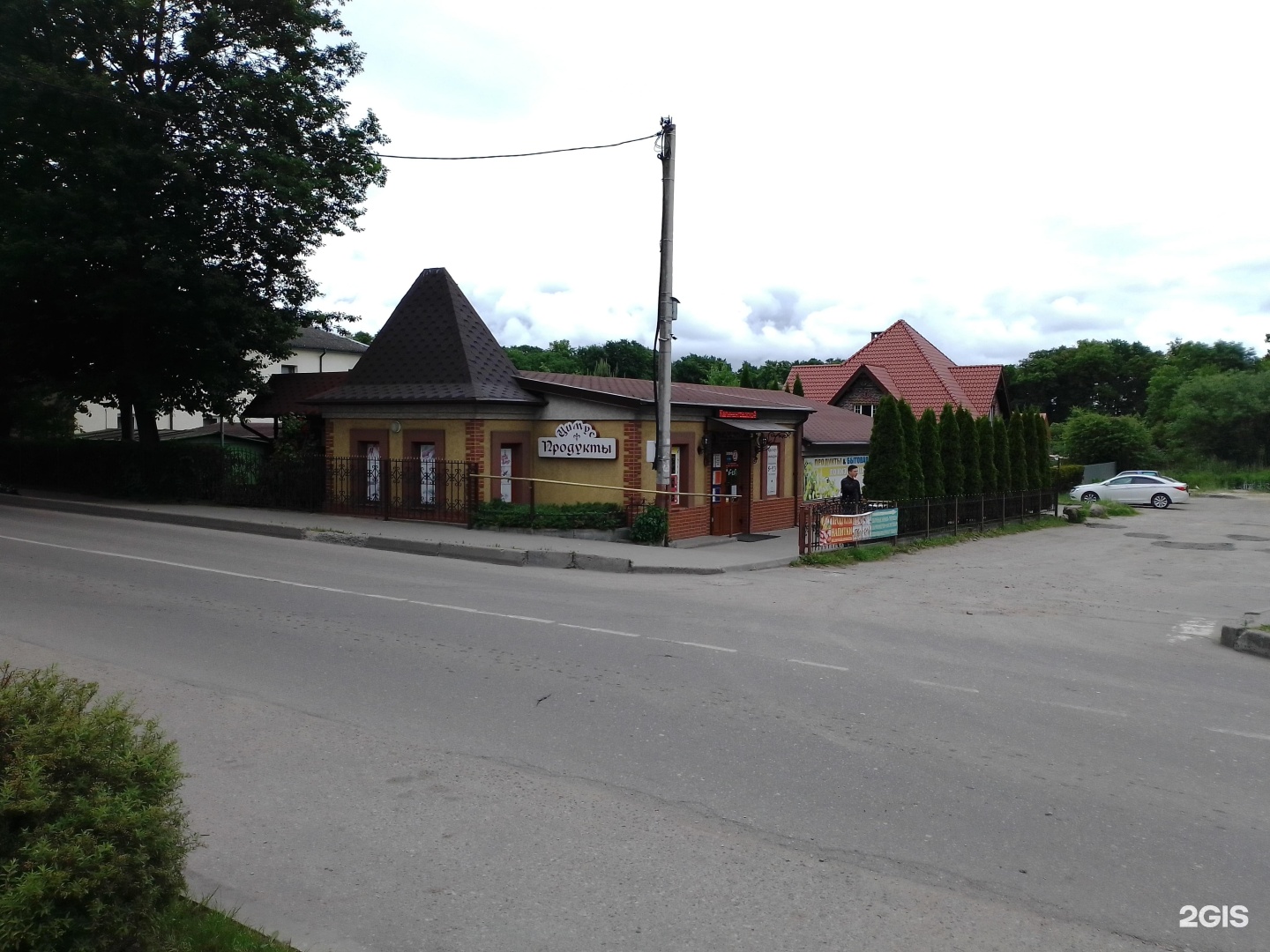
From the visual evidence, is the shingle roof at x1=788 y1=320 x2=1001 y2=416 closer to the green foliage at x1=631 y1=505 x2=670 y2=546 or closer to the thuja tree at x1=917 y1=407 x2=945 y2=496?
the thuja tree at x1=917 y1=407 x2=945 y2=496

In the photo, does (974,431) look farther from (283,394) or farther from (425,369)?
(283,394)

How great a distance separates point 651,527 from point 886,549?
540cm

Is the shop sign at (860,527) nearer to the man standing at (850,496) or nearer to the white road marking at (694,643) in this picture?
the man standing at (850,496)

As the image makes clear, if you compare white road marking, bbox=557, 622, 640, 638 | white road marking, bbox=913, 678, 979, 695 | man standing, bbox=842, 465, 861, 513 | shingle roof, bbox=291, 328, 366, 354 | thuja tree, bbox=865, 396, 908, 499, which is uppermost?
shingle roof, bbox=291, 328, 366, 354

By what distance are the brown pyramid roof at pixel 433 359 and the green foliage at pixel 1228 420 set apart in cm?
5660

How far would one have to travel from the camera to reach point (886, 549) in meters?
22.0

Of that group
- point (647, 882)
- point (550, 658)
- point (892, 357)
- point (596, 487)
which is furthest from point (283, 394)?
point (892, 357)

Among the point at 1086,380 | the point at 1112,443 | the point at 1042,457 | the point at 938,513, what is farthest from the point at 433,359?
the point at 1086,380

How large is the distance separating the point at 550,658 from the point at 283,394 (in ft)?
75.9

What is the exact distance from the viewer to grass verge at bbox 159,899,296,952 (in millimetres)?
3879

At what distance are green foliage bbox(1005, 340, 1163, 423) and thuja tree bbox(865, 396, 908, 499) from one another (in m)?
83.8

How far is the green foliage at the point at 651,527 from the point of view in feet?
67.0

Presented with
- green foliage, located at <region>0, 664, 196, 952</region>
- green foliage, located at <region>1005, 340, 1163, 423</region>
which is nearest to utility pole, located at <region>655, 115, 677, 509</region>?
green foliage, located at <region>0, 664, 196, 952</region>

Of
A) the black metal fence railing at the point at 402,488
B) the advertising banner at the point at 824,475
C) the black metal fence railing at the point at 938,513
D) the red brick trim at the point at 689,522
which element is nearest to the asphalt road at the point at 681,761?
the black metal fence railing at the point at 938,513
